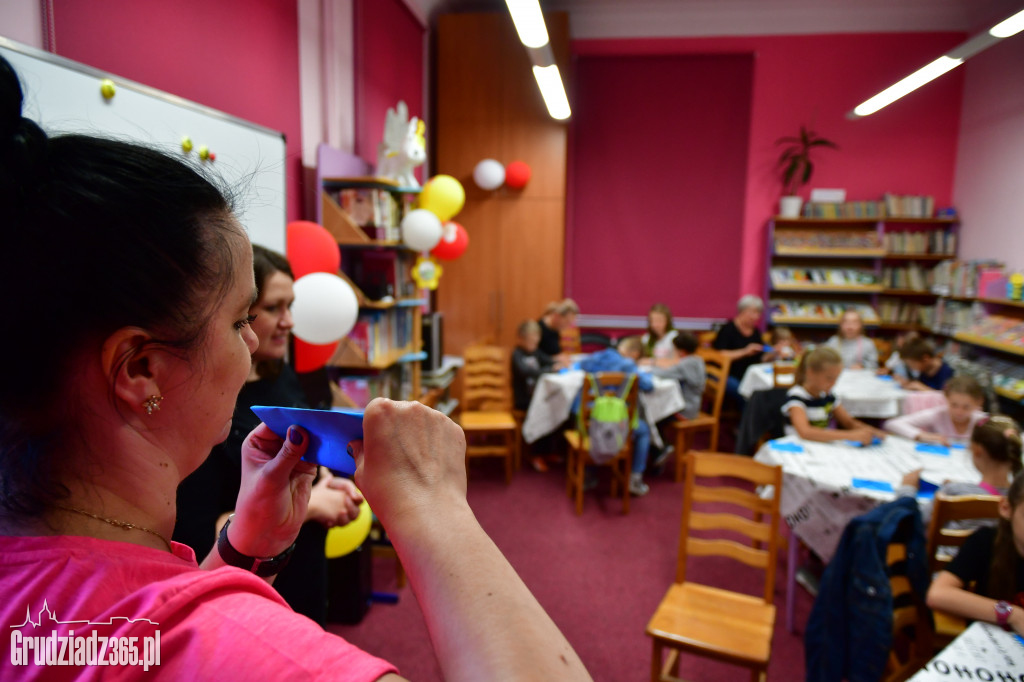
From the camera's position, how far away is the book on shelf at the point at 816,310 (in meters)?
6.14

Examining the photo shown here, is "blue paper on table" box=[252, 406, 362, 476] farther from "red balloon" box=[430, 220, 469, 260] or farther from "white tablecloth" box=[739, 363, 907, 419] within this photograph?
"red balloon" box=[430, 220, 469, 260]

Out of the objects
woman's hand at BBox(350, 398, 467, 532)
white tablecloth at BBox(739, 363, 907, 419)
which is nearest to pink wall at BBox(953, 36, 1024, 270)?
white tablecloth at BBox(739, 363, 907, 419)

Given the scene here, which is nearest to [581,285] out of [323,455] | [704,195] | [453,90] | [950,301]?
[704,195]

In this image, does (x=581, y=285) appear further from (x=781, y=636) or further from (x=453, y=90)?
(x=781, y=636)

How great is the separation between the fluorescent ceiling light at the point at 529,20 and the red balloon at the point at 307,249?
166 cm

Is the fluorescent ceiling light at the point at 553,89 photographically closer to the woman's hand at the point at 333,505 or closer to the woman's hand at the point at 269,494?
the woman's hand at the point at 333,505

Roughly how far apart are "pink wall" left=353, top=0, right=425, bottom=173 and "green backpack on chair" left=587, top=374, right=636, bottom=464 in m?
2.53

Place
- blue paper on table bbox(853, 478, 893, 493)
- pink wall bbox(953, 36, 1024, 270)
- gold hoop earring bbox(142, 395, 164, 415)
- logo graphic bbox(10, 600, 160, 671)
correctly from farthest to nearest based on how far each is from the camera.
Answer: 1. pink wall bbox(953, 36, 1024, 270)
2. blue paper on table bbox(853, 478, 893, 493)
3. gold hoop earring bbox(142, 395, 164, 415)
4. logo graphic bbox(10, 600, 160, 671)

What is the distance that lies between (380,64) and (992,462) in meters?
4.56

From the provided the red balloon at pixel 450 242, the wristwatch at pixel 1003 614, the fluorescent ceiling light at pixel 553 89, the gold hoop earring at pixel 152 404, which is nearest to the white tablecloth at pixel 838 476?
the wristwatch at pixel 1003 614

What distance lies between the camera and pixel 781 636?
2688mm

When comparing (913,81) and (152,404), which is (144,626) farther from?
(913,81)

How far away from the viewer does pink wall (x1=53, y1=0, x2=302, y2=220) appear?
6.28ft

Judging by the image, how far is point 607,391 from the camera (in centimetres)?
417
